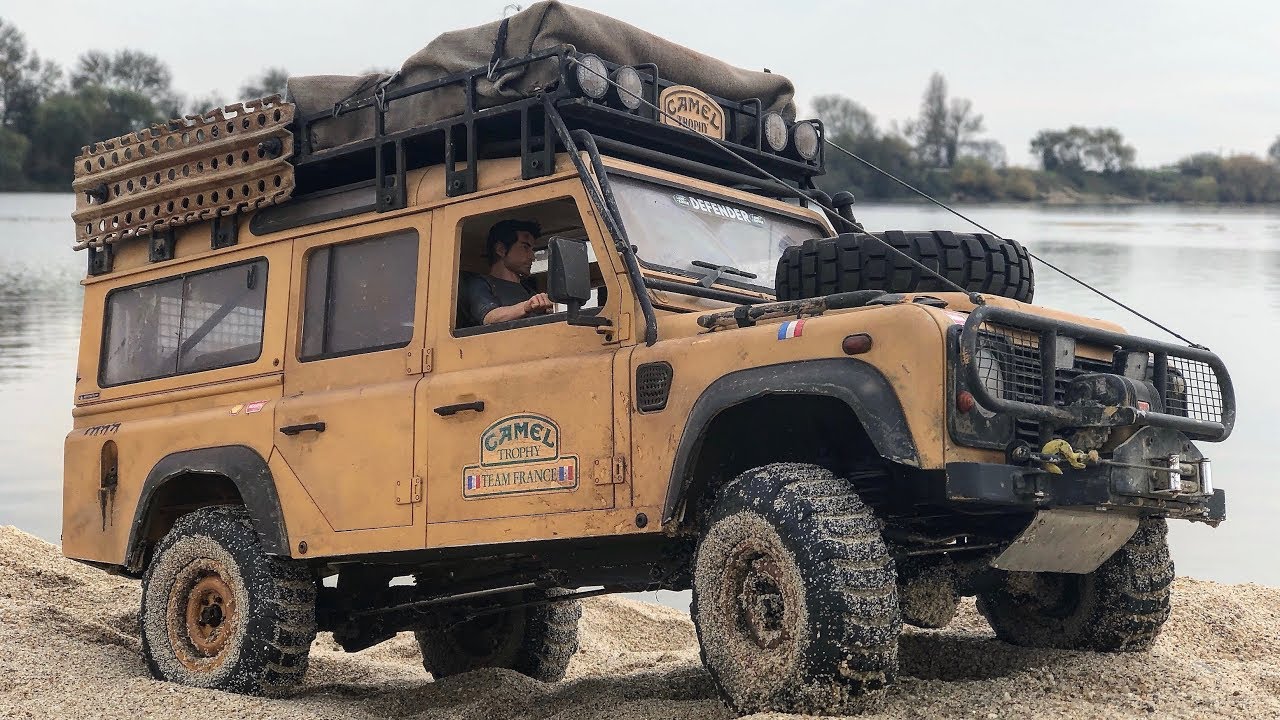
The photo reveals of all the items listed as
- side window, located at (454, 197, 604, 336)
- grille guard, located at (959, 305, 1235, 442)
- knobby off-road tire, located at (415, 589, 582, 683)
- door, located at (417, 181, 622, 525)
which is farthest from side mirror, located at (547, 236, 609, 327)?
knobby off-road tire, located at (415, 589, 582, 683)

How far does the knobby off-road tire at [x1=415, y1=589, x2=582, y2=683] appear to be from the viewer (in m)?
8.73

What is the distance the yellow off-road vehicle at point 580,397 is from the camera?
516 centimetres

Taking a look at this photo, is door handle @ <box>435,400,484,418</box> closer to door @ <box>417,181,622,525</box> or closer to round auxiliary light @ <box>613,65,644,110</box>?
door @ <box>417,181,622,525</box>

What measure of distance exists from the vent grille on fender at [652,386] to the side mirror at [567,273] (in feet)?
1.18

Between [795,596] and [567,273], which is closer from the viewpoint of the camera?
[795,596]

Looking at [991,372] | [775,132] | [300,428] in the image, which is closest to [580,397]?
[991,372]

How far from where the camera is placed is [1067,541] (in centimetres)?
545

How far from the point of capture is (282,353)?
7.31 metres

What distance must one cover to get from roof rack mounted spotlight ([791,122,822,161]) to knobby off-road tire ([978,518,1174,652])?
2.41m

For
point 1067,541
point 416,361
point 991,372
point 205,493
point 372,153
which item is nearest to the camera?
point 991,372

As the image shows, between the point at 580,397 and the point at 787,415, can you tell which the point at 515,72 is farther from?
the point at 787,415

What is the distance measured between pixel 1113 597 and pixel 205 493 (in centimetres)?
453

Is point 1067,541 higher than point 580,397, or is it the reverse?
point 580,397

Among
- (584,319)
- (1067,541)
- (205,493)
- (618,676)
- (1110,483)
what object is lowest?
(618,676)
